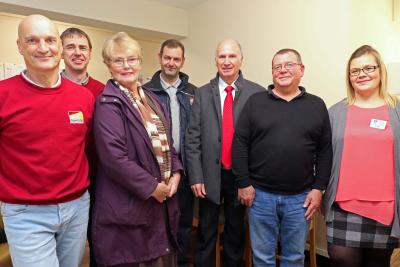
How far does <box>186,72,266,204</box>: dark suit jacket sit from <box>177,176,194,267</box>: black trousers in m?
0.21

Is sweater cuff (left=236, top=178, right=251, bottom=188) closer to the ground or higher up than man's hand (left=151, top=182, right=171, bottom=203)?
closer to the ground

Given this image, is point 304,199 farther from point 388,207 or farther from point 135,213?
point 135,213

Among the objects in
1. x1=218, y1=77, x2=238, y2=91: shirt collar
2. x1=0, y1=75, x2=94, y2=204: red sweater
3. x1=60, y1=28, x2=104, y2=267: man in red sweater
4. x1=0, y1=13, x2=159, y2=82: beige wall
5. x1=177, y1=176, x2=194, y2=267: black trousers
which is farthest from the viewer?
x1=0, y1=13, x2=159, y2=82: beige wall

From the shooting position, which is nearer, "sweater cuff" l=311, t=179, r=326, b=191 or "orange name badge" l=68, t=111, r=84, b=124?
"orange name badge" l=68, t=111, r=84, b=124

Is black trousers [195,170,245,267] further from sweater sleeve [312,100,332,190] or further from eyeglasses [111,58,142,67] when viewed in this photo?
eyeglasses [111,58,142,67]

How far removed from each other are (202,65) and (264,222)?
2.31 meters

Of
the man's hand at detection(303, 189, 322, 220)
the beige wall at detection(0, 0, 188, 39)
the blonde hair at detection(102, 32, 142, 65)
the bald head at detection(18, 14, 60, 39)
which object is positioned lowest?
the man's hand at detection(303, 189, 322, 220)

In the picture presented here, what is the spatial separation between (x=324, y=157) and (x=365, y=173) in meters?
0.24

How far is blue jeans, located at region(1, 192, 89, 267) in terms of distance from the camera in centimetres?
123

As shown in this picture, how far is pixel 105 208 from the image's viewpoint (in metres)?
1.43

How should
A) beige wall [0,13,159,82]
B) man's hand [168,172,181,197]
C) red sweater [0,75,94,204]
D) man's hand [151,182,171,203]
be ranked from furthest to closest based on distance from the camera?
beige wall [0,13,159,82], man's hand [168,172,181,197], man's hand [151,182,171,203], red sweater [0,75,94,204]

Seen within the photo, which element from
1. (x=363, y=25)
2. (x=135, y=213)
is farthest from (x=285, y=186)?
(x=363, y=25)

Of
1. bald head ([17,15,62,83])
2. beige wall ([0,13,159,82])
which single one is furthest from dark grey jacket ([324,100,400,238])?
beige wall ([0,13,159,82])

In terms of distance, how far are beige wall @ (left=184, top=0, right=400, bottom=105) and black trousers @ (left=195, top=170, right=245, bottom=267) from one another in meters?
1.20
